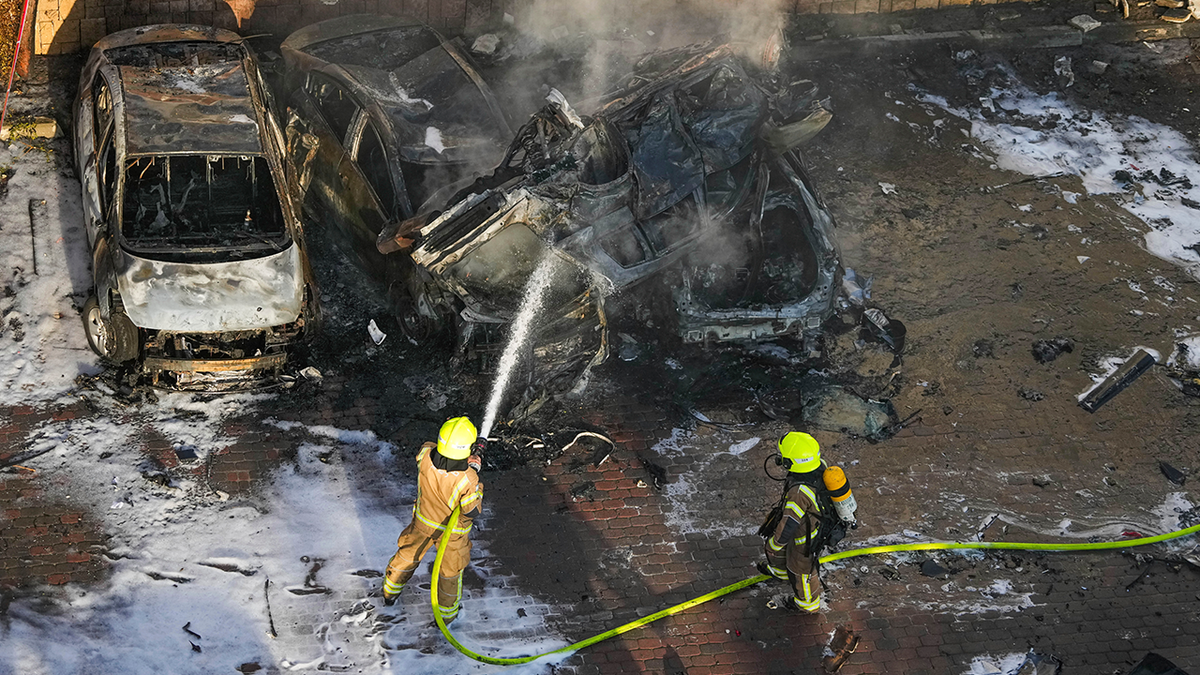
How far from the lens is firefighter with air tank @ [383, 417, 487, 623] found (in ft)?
26.0

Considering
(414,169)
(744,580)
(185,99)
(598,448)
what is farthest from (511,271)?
(185,99)

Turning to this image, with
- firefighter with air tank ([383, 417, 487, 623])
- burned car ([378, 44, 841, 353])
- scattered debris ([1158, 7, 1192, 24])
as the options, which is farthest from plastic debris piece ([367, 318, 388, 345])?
scattered debris ([1158, 7, 1192, 24])

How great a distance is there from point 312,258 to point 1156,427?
26.5 ft

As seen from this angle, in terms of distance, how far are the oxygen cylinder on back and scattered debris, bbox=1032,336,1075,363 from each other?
3983mm

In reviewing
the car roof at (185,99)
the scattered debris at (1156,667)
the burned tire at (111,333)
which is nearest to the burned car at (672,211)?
the car roof at (185,99)

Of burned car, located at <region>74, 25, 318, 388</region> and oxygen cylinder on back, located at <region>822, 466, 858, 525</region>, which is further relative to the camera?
burned car, located at <region>74, 25, 318, 388</region>

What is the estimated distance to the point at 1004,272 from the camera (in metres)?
12.2

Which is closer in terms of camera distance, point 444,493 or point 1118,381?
Result: point 444,493

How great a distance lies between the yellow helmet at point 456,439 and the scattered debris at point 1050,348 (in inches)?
240

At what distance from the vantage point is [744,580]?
907 cm

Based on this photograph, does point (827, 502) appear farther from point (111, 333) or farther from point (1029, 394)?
point (111, 333)

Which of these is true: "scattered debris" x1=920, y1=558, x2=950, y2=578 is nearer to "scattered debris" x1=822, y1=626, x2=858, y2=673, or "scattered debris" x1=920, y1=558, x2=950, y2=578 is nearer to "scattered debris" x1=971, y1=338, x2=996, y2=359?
"scattered debris" x1=822, y1=626, x2=858, y2=673

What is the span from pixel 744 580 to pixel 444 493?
8.45ft

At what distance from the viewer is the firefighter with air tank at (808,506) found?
8211 millimetres
